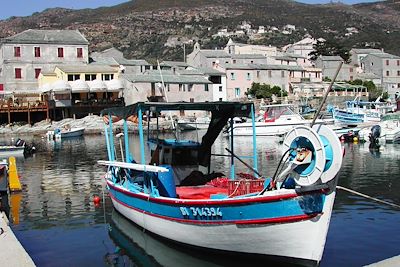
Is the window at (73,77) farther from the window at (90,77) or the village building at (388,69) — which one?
the village building at (388,69)

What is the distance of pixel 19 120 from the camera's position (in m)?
70.1

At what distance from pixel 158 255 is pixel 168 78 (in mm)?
62601

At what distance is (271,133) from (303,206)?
43871mm

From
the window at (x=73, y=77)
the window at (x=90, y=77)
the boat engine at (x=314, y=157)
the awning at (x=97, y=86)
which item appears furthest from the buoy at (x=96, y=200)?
the window at (x=90, y=77)

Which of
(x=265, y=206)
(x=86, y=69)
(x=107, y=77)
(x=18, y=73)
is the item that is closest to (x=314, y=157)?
(x=265, y=206)

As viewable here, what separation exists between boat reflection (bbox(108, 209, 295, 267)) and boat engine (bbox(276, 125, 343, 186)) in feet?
7.74

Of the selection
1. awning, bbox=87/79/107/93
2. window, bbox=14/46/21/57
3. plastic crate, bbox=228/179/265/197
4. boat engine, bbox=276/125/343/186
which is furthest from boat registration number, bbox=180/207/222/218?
window, bbox=14/46/21/57

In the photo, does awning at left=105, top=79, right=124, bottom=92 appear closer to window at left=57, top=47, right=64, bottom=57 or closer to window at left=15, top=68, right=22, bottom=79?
window at left=57, top=47, right=64, bottom=57

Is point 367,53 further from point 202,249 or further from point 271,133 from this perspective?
point 202,249

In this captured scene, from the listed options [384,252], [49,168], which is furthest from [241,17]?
[384,252]

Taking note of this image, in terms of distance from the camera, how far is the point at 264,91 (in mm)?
81000

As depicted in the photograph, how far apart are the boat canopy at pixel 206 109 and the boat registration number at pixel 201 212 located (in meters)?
3.39

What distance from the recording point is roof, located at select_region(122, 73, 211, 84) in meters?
73.2

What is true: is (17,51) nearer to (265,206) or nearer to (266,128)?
(266,128)
